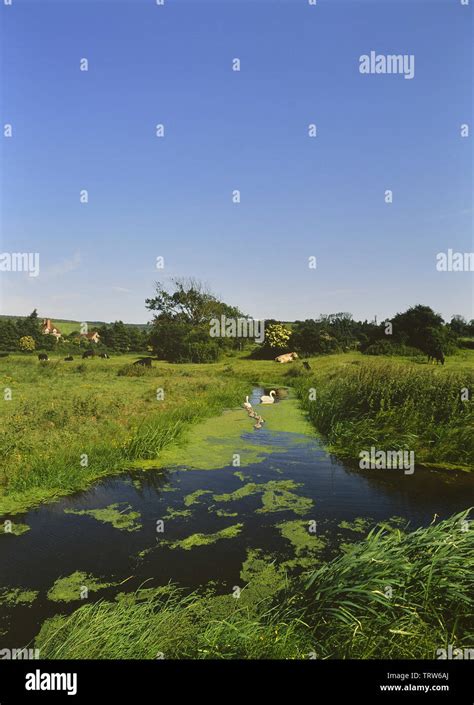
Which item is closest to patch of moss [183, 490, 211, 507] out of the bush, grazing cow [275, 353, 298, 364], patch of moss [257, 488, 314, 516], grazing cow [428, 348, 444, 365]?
patch of moss [257, 488, 314, 516]

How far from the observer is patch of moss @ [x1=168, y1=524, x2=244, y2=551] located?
22.6 ft

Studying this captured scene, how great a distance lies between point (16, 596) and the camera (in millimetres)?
5543

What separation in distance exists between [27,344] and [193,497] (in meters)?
44.7

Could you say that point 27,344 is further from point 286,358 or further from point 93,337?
point 286,358

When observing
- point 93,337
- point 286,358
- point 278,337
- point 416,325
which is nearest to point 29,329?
point 93,337

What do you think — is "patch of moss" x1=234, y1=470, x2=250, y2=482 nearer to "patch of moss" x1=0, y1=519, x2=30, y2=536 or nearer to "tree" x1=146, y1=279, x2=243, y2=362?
"patch of moss" x1=0, y1=519, x2=30, y2=536

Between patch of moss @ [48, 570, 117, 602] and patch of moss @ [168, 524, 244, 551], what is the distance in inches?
52.1

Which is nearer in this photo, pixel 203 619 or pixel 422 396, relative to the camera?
pixel 203 619

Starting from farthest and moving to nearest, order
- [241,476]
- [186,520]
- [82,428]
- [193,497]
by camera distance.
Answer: [82,428]
[241,476]
[193,497]
[186,520]

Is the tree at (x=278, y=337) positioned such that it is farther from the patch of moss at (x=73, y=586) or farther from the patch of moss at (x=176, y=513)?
the patch of moss at (x=73, y=586)

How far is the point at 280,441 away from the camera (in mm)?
13719
